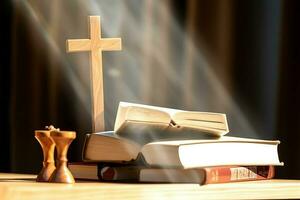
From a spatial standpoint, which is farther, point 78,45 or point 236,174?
point 78,45

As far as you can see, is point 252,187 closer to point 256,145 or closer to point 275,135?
point 256,145

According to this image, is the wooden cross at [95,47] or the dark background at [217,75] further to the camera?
the dark background at [217,75]

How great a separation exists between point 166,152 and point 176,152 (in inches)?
0.8

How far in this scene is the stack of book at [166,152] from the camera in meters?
1.06

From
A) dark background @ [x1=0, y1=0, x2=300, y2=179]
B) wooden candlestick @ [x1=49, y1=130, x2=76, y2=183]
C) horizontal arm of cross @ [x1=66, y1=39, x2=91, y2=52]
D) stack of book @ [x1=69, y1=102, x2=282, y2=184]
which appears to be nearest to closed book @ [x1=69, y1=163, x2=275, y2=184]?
stack of book @ [x1=69, y1=102, x2=282, y2=184]

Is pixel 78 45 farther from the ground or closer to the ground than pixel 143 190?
farther from the ground

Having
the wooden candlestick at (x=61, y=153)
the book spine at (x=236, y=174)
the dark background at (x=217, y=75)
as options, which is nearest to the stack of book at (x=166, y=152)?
the book spine at (x=236, y=174)

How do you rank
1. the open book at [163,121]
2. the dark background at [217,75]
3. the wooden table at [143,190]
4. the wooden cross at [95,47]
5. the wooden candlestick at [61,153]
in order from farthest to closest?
1. the dark background at [217,75]
2. the wooden cross at [95,47]
3. the open book at [163,121]
4. the wooden candlestick at [61,153]
5. the wooden table at [143,190]

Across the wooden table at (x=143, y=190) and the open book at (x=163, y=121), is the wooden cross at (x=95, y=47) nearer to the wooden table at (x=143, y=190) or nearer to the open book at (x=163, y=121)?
the open book at (x=163, y=121)

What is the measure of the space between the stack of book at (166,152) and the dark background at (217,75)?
1.71ft

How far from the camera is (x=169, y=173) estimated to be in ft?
3.49

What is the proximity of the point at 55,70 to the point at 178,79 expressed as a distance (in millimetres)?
448

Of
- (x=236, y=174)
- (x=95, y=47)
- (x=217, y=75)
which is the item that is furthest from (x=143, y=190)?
(x=217, y=75)

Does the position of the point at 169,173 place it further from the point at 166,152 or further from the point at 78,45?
the point at 78,45
